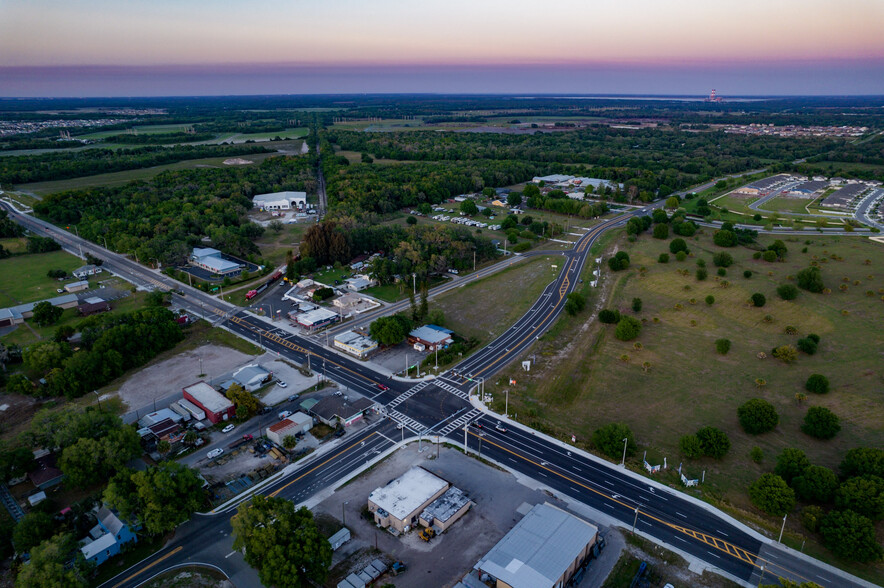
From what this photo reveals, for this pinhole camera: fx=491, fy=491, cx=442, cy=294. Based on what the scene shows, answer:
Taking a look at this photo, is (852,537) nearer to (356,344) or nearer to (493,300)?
(356,344)

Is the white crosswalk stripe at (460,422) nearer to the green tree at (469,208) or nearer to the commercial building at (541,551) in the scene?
the commercial building at (541,551)

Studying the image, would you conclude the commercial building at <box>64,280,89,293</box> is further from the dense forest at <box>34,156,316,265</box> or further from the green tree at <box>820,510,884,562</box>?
the green tree at <box>820,510,884,562</box>

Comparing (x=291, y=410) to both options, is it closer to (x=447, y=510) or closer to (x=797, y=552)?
(x=447, y=510)

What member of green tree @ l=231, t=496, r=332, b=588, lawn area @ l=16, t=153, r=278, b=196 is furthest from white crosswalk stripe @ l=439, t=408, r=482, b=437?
lawn area @ l=16, t=153, r=278, b=196

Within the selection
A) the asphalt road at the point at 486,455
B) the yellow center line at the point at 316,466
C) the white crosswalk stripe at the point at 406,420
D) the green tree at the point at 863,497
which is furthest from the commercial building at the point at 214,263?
the green tree at the point at 863,497

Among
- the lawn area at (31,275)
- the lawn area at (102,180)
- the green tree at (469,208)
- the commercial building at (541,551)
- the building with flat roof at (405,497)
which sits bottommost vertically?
the building with flat roof at (405,497)
